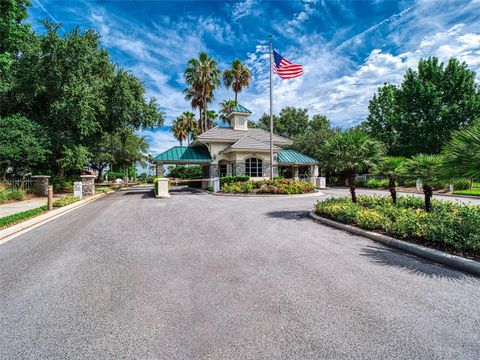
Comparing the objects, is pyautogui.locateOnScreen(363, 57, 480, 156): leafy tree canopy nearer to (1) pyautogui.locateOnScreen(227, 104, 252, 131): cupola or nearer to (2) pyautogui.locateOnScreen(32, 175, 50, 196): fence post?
(1) pyautogui.locateOnScreen(227, 104, 252, 131): cupola

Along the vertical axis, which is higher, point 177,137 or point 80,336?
point 177,137

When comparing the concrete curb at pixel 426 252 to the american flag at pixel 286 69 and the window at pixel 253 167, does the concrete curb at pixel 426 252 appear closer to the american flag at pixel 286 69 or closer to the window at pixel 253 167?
the american flag at pixel 286 69

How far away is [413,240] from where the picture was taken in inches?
221


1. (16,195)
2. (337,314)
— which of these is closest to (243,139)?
(16,195)

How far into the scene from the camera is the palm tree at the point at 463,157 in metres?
4.86

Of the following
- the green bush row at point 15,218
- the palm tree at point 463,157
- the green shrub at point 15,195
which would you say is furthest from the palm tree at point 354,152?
the green shrub at point 15,195

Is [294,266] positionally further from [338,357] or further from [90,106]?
[90,106]

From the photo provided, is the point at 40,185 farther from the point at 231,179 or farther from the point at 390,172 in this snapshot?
the point at 390,172

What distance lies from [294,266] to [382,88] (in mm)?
43079

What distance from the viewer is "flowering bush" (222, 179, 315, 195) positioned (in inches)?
695

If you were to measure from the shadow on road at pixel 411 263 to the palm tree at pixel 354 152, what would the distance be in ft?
15.1

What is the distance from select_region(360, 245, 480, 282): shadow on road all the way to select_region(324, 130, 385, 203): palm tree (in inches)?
182

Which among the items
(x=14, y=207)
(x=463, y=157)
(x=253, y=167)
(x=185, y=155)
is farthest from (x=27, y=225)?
(x=253, y=167)

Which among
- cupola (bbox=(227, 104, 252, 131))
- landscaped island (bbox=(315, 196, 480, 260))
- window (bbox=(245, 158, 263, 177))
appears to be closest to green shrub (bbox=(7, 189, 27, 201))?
window (bbox=(245, 158, 263, 177))
